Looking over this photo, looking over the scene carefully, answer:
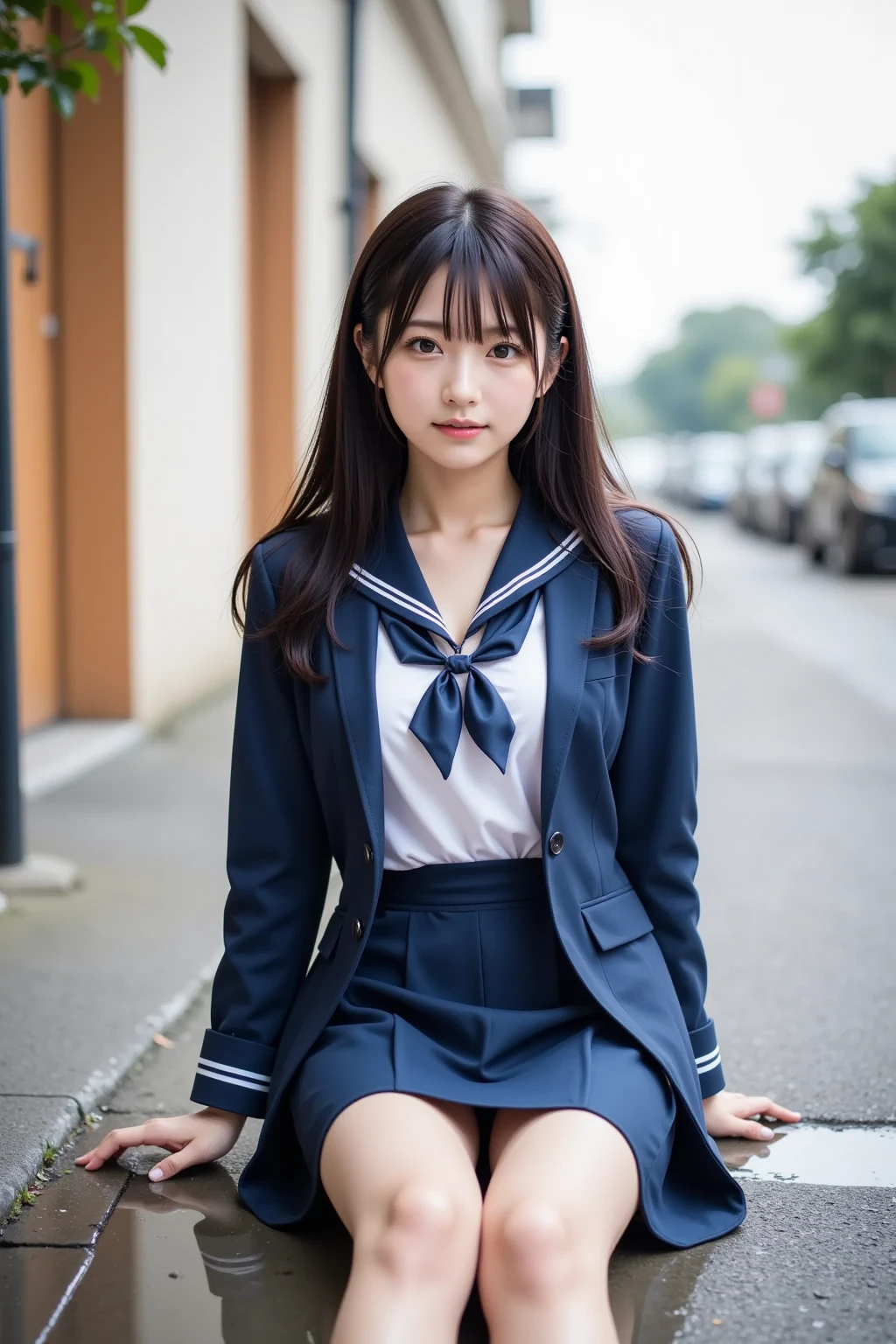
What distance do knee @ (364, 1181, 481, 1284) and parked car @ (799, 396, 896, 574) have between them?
1436 centimetres

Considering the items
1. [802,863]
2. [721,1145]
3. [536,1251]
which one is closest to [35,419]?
[802,863]

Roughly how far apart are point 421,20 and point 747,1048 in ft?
42.7

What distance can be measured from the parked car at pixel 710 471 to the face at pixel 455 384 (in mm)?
30667

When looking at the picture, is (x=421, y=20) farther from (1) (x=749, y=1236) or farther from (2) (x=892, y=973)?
(1) (x=749, y=1236)

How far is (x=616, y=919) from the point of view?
250 cm

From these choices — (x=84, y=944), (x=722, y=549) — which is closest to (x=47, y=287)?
(x=84, y=944)

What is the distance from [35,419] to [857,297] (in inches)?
1230

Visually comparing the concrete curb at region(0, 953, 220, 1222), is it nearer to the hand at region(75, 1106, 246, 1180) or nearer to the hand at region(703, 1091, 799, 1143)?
the hand at region(75, 1106, 246, 1180)

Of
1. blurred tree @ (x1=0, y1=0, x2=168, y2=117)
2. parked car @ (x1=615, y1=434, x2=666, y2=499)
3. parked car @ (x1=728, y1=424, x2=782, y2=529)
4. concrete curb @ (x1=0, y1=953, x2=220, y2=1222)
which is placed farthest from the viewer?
parked car @ (x1=615, y1=434, x2=666, y2=499)

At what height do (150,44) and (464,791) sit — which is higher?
(150,44)

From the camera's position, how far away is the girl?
92.1 inches

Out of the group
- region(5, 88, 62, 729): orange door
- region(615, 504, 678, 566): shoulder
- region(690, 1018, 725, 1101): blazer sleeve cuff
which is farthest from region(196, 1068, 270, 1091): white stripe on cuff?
region(5, 88, 62, 729): orange door

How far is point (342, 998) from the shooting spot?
2.45 metres

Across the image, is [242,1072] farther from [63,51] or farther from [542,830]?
[63,51]
